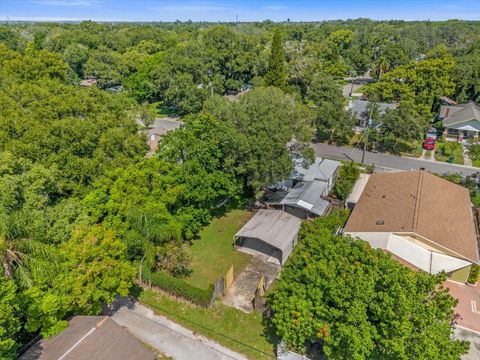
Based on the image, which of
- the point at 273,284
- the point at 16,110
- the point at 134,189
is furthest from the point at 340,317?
the point at 16,110

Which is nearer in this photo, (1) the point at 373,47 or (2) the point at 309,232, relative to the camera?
(2) the point at 309,232

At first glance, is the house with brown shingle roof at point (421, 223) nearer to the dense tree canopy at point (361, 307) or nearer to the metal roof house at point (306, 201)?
the metal roof house at point (306, 201)

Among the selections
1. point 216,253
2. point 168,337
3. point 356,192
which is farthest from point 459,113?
point 168,337

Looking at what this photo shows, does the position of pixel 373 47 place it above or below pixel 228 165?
above

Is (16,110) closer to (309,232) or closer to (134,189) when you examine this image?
(134,189)

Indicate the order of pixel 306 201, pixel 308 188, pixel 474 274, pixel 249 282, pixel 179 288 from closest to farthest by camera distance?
pixel 179 288
pixel 474 274
pixel 249 282
pixel 306 201
pixel 308 188

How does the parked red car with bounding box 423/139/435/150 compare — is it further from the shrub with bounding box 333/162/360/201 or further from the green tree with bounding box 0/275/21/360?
the green tree with bounding box 0/275/21/360

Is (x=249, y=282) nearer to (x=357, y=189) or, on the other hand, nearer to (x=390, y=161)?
(x=357, y=189)
